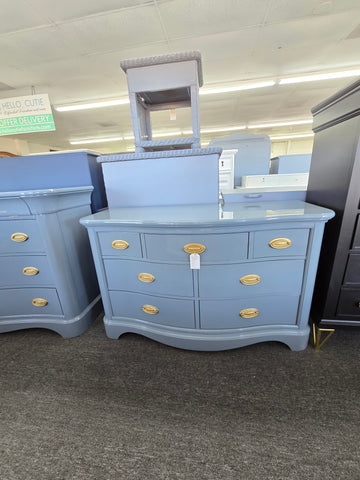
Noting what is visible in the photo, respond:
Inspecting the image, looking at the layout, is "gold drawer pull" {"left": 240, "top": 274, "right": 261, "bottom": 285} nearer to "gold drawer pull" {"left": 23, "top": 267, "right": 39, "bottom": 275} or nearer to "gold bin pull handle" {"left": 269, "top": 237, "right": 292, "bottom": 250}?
"gold bin pull handle" {"left": 269, "top": 237, "right": 292, "bottom": 250}

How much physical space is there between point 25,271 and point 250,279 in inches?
55.3

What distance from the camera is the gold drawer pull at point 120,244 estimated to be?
1.09 metres

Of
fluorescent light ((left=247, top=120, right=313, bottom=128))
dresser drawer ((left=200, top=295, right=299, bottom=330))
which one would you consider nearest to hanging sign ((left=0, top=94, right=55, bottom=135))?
dresser drawer ((left=200, top=295, right=299, bottom=330))

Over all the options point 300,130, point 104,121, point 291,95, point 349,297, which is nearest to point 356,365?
point 349,297

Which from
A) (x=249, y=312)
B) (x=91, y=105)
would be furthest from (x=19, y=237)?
(x=91, y=105)

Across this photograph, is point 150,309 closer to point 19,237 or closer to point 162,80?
point 19,237

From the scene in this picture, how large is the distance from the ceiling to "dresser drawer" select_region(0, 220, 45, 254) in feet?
7.90

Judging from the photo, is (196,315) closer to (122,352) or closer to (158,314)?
(158,314)

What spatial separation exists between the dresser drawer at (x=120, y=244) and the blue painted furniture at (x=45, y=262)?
0.36 m

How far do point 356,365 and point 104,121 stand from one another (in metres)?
6.98

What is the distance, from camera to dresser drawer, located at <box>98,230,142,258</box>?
42.2 inches

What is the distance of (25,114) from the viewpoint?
217 centimetres

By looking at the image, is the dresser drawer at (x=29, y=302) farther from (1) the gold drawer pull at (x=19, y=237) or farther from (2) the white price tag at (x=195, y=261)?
(2) the white price tag at (x=195, y=261)

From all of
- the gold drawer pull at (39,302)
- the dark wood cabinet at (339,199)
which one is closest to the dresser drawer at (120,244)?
the gold drawer pull at (39,302)
